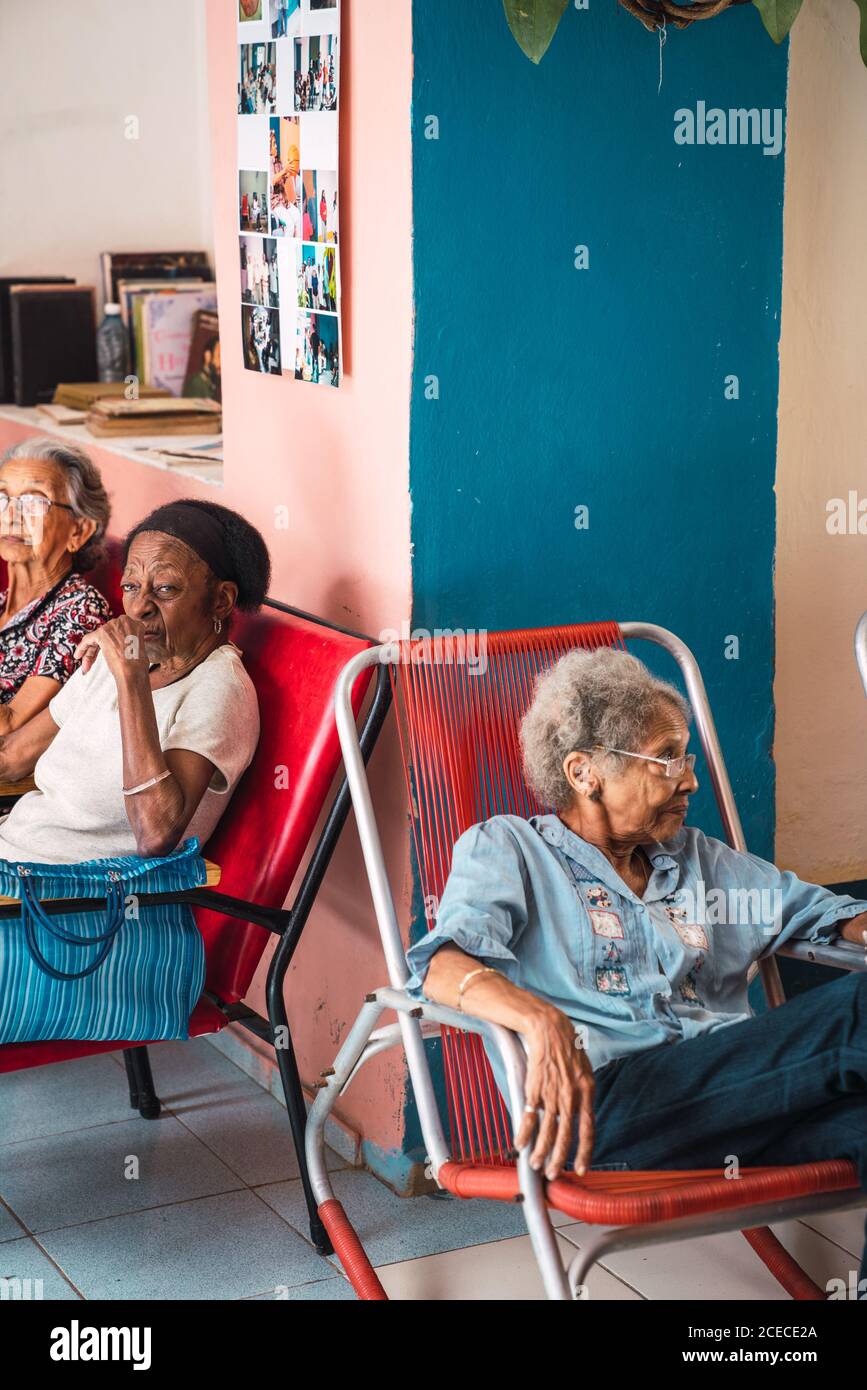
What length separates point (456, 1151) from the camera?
98.2 inches

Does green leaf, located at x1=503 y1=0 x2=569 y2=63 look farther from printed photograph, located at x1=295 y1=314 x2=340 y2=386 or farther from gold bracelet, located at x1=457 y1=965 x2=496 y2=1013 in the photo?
gold bracelet, located at x1=457 y1=965 x2=496 y2=1013

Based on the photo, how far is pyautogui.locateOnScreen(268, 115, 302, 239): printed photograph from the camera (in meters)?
2.73

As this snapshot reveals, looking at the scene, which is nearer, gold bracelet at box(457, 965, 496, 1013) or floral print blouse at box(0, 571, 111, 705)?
gold bracelet at box(457, 965, 496, 1013)

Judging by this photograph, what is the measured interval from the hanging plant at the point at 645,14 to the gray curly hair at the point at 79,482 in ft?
3.98

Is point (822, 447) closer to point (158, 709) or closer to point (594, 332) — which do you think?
point (594, 332)

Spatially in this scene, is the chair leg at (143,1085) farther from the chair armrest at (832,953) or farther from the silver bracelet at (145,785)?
the chair armrest at (832,953)

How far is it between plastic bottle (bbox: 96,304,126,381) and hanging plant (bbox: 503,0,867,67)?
269 centimetres

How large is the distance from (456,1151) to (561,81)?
1679 millimetres

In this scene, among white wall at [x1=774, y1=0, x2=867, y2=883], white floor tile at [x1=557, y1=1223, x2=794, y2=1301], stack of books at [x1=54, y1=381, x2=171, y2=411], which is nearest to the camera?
white floor tile at [x1=557, y1=1223, x2=794, y2=1301]

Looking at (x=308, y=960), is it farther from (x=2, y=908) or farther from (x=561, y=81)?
(x=561, y=81)

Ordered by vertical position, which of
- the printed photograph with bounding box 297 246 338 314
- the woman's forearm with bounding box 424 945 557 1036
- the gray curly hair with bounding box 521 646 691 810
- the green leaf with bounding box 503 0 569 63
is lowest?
the woman's forearm with bounding box 424 945 557 1036

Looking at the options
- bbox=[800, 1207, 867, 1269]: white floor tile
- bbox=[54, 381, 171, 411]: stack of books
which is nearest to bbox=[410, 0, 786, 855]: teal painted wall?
bbox=[800, 1207, 867, 1269]: white floor tile

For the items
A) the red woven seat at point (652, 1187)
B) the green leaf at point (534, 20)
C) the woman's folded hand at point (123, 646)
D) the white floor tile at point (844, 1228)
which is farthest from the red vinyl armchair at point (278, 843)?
the green leaf at point (534, 20)

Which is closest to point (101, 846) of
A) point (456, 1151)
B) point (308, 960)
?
point (308, 960)
